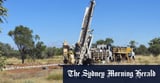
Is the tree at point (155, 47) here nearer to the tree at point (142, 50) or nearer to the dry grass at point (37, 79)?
the tree at point (142, 50)

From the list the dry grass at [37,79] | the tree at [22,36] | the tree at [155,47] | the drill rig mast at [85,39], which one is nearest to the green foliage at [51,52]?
the tree at [155,47]

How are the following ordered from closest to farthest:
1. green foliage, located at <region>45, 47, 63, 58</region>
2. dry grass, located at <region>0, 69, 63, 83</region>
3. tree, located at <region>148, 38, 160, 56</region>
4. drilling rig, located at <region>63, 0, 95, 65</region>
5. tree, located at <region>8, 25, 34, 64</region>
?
dry grass, located at <region>0, 69, 63, 83</region>, drilling rig, located at <region>63, 0, 95, 65</region>, tree, located at <region>8, 25, 34, 64</region>, tree, located at <region>148, 38, 160, 56</region>, green foliage, located at <region>45, 47, 63, 58</region>

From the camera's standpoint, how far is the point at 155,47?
96.1m

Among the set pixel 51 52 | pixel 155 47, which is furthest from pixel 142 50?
pixel 51 52

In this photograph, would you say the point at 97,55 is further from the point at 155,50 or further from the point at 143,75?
the point at 155,50

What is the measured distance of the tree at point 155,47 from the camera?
94.0 m

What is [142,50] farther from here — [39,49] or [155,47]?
[39,49]

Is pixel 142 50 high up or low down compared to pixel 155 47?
down

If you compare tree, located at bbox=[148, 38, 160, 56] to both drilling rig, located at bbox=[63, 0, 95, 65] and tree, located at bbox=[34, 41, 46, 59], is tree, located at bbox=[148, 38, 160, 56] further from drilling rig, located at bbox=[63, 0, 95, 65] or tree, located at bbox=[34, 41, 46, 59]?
drilling rig, located at bbox=[63, 0, 95, 65]

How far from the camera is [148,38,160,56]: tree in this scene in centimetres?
9400

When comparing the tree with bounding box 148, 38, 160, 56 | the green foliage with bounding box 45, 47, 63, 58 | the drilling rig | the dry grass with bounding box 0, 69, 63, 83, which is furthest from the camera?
the green foliage with bounding box 45, 47, 63, 58

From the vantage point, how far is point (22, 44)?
66812 millimetres

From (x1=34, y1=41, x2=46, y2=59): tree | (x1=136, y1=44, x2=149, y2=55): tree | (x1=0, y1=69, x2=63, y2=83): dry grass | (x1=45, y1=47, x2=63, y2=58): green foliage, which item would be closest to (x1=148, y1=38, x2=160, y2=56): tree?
(x1=136, y1=44, x2=149, y2=55): tree

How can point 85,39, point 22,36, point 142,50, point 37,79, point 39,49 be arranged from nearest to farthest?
point 37,79 → point 85,39 → point 22,36 → point 39,49 → point 142,50
